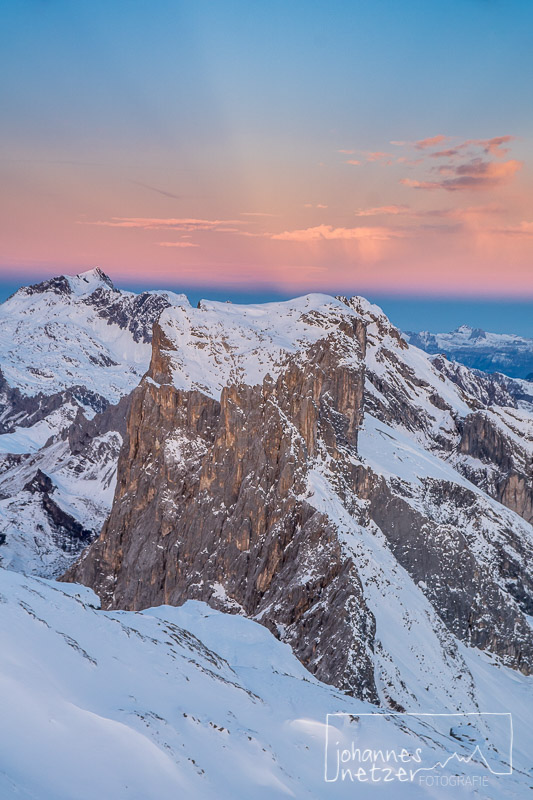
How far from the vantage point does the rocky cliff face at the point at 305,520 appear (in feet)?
287

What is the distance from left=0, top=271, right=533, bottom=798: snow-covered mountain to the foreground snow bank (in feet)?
0.76

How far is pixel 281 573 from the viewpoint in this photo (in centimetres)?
9188

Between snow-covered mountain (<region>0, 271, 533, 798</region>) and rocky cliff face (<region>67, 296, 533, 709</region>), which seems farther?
rocky cliff face (<region>67, 296, 533, 709</region>)

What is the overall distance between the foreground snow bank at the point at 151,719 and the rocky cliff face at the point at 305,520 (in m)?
28.4

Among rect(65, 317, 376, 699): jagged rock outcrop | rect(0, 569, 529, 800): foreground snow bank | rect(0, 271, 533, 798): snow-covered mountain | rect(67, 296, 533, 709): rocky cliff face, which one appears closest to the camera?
rect(0, 569, 529, 800): foreground snow bank

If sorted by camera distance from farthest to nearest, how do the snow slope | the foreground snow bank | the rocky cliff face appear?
the snow slope
the rocky cliff face
the foreground snow bank

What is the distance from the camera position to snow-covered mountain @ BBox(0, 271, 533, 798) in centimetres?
4084

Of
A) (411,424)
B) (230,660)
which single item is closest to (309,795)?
(230,660)

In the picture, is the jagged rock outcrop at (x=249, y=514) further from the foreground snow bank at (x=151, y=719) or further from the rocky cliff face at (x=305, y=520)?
the foreground snow bank at (x=151, y=719)

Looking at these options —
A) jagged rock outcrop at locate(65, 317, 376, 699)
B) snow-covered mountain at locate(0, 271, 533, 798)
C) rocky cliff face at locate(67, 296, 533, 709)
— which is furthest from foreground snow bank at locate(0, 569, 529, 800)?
rocky cliff face at locate(67, 296, 533, 709)

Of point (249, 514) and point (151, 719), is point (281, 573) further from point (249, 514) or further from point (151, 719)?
point (151, 719)

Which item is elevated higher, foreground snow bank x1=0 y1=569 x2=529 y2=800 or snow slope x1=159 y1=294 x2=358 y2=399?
snow slope x1=159 y1=294 x2=358 y2=399

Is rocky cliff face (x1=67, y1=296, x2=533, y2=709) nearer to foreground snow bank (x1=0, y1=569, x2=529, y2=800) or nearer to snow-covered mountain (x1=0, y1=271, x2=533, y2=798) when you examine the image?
snow-covered mountain (x1=0, y1=271, x2=533, y2=798)

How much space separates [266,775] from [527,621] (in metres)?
97.0
